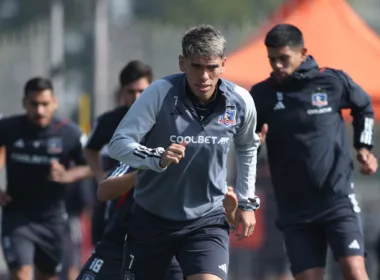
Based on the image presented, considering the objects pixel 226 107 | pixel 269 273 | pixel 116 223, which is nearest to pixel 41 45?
pixel 269 273

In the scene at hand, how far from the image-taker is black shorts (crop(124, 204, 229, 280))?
7.07 meters

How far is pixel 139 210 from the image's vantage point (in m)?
7.32

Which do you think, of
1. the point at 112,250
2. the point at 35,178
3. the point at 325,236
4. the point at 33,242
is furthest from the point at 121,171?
the point at 33,242

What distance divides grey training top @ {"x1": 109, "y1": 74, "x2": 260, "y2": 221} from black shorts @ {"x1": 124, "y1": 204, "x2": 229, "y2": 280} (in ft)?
0.21

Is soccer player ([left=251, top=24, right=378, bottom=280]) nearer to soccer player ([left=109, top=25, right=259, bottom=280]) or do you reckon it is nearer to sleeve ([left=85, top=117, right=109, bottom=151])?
sleeve ([left=85, top=117, right=109, bottom=151])

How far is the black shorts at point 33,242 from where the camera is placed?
1059 cm

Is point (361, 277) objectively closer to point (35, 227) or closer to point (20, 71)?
point (35, 227)

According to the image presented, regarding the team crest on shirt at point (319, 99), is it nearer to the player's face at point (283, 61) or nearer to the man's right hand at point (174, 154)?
the player's face at point (283, 61)

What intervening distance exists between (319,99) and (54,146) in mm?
2891

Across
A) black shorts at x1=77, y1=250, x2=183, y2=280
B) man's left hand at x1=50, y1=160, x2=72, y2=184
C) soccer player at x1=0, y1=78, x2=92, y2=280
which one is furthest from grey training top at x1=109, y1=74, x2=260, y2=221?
Answer: soccer player at x1=0, y1=78, x2=92, y2=280

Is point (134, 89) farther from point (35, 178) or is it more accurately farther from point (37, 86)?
point (35, 178)

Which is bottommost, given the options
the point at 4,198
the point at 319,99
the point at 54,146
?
the point at 4,198

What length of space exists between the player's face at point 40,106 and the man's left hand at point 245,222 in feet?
12.6

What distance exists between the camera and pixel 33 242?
35.3 ft
